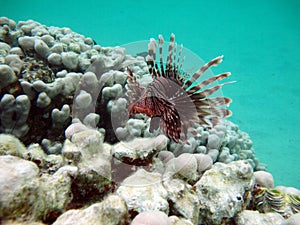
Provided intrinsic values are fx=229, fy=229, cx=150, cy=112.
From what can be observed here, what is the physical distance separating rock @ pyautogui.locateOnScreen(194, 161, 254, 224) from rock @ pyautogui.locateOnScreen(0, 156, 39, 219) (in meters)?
1.68

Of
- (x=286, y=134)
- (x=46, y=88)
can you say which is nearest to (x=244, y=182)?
(x=46, y=88)

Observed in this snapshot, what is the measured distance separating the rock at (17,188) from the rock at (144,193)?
0.78 metres

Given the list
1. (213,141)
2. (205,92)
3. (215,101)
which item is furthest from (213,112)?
(213,141)

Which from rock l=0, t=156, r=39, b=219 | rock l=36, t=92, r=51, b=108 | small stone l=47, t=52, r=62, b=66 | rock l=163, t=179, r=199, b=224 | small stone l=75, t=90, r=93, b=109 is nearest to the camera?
rock l=0, t=156, r=39, b=219

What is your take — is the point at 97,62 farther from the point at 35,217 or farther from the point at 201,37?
the point at 201,37

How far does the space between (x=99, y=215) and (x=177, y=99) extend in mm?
1615

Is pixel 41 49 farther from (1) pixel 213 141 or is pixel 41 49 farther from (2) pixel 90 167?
(1) pixel 213 141

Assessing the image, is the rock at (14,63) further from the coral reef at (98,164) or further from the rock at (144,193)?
the rock at (144,193)

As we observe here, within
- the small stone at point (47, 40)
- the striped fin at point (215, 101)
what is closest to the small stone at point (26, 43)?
the small stone at point (47, 40)

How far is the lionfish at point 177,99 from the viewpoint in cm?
261

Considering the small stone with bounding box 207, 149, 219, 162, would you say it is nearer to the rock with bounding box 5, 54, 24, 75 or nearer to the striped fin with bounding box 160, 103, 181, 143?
the striped fin with bounding box 160, 103, 181, 143

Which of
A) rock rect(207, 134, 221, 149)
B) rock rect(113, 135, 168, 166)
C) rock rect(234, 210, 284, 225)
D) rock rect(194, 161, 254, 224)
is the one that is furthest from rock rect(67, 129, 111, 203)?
rock rect(207, 134, 221, 149)

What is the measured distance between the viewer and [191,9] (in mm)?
91938

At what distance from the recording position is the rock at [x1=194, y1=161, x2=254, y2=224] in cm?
236
